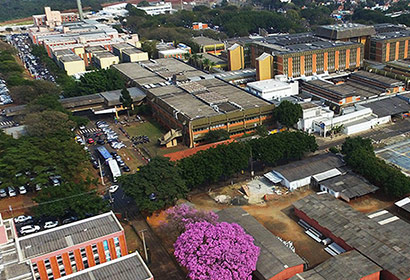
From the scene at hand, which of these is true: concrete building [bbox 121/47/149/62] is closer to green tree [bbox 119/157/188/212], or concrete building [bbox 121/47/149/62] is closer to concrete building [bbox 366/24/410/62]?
concrete building [bbox 366/24/410/62]

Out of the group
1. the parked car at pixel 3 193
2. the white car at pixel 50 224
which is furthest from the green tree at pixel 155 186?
the parked car at pixel 3 193

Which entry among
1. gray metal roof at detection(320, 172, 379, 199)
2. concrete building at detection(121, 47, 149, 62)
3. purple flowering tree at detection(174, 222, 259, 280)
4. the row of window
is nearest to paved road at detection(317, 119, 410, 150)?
gray metal roof at detection(320, 172, 379, 199)

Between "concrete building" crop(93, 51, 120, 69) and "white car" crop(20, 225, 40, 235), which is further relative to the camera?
"concrete building" crop(93, 51, 120, 69)

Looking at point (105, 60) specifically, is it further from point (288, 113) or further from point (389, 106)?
point (389, 106)

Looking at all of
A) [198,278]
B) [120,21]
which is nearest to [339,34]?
[198,278]

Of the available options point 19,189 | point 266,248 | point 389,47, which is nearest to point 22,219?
point 19,189

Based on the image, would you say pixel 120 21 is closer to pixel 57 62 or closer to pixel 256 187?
pixel 57 62
